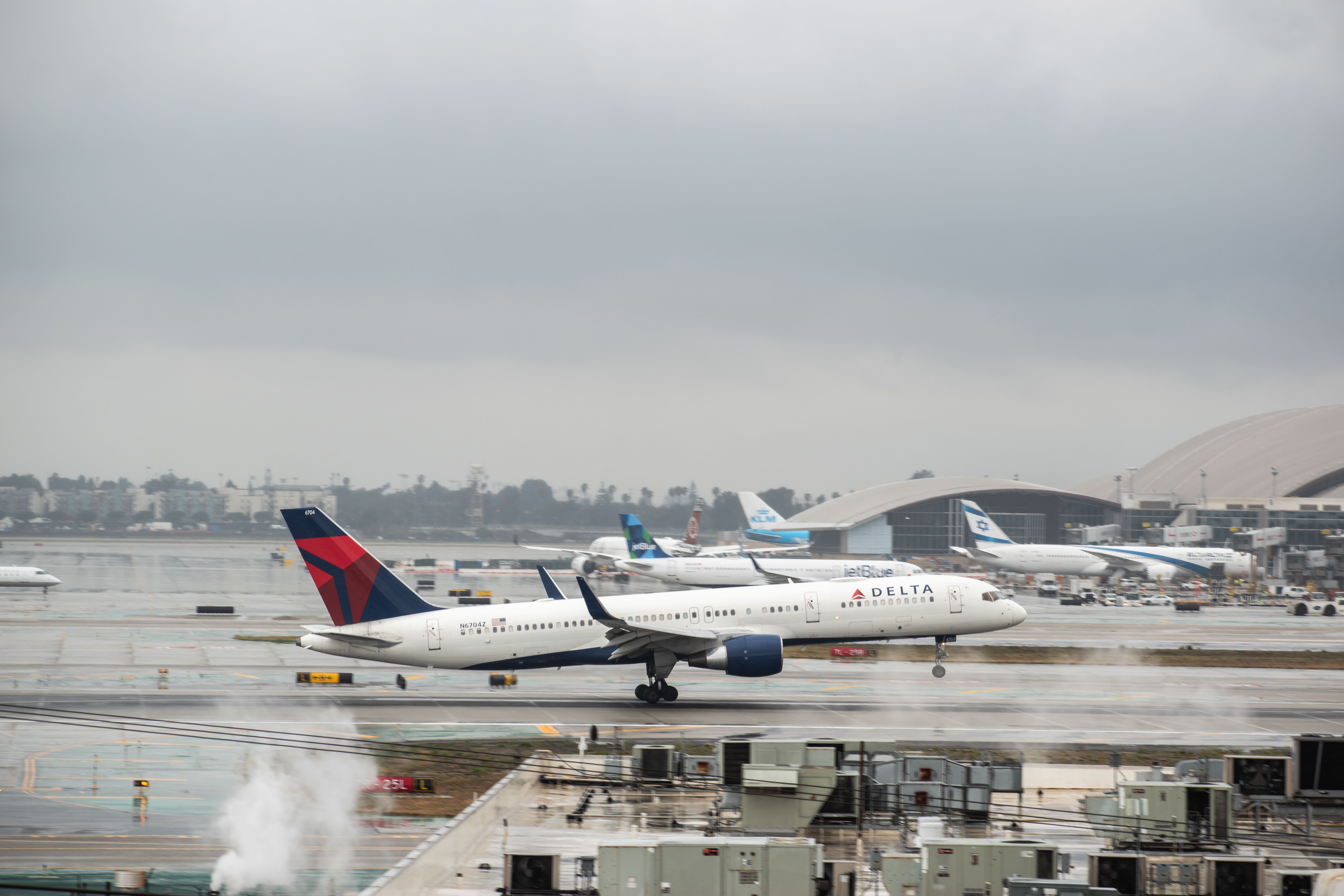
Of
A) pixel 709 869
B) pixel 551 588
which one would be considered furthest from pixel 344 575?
pixel 709 869

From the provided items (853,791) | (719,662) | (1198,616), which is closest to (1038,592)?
(1198,616)

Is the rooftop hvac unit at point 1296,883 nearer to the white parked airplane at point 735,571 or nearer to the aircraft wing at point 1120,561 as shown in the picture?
the white parked airplane at point 735,571

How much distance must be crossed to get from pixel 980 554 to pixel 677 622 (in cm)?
10590

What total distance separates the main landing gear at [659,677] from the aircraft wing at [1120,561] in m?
108

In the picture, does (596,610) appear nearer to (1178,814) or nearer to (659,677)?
(659,677)

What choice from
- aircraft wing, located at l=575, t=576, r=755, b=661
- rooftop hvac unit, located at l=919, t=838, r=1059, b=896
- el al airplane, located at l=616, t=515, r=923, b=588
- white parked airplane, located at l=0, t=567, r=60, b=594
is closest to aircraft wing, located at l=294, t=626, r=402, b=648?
aircraft wing, located at l=575, t=576, r=755, b=661

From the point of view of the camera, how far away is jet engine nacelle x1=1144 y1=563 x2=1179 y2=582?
138m

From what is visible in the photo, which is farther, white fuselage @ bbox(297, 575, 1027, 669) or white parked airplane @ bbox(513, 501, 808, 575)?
white parked airplane @ bbox(513, 501, 808, 575)

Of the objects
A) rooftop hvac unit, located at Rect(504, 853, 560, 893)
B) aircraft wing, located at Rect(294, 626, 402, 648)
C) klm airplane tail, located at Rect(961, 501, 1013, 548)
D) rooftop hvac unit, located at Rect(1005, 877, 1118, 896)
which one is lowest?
rooftop hvac unit, located at Rect(504, 853, 560, 893)

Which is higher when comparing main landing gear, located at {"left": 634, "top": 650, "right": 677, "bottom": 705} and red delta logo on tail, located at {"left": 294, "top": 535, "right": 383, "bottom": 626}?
red delta logo on tail, located at {"left": 294, "top": 535, "right": 383, "bottom": 626}

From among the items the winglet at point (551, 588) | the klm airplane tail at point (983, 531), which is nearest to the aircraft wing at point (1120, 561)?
the klm airplane tail at point (983, 531)

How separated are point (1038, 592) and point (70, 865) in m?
118

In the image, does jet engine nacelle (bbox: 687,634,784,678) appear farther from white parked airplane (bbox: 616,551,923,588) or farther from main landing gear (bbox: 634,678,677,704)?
white parked airplane (bbox: 616,551,923,588)

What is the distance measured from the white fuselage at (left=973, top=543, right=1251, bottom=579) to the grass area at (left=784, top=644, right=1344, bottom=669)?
228ft
